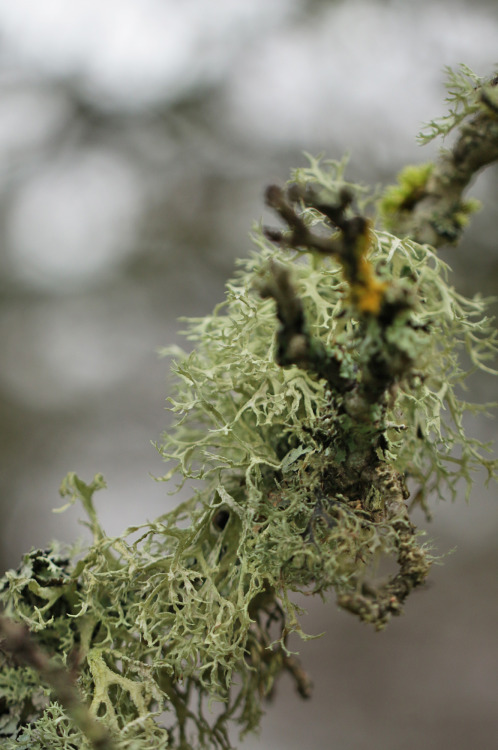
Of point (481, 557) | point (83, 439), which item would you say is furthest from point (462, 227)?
point (83, 439)

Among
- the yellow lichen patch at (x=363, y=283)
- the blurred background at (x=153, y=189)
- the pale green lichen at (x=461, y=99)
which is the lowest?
the yellow lichen patch at (x=363, y=283)

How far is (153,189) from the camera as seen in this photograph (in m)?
1.47

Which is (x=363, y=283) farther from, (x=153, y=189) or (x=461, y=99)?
(x=153, y=189)

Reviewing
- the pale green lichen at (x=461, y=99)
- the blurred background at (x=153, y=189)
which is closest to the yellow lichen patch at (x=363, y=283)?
the pale green lichen at (x=461, y=99)

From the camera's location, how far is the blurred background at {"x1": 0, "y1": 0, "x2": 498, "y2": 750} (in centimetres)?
132

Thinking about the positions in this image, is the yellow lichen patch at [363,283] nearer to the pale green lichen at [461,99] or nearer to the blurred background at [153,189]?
the pale green lichen at [461,99]

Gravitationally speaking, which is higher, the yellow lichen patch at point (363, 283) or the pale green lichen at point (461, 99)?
the pale green lichen at point (461, 99)

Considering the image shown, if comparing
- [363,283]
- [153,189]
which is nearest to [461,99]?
[363,283]

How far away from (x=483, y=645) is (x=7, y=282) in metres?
1.33

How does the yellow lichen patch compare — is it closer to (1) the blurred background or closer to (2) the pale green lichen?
(2) the pale green lichen

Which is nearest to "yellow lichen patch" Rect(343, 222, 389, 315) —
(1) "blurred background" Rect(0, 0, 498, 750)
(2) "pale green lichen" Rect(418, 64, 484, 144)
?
(2) "pale green lichen" Rect(418, 64, 484, 144)

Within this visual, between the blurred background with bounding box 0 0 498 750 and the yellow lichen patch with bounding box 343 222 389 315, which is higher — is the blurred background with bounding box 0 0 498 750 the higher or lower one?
the higher one

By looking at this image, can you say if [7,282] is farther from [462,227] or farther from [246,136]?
[462,227]

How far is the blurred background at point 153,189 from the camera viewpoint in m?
1.32
